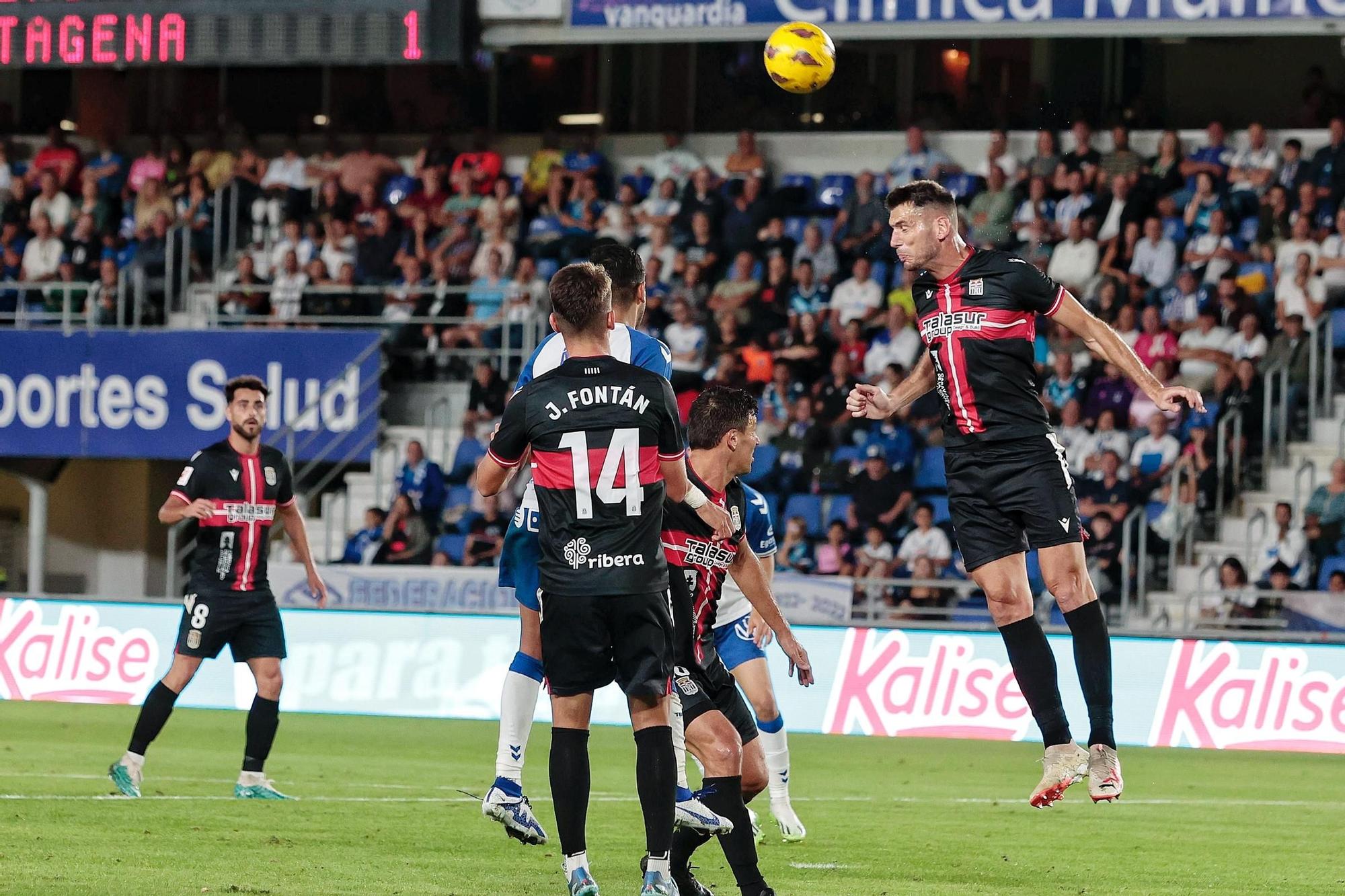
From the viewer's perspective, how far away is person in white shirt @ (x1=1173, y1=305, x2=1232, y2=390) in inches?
719

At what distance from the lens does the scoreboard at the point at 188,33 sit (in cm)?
1809

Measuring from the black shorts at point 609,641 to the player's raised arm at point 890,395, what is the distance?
1.38m

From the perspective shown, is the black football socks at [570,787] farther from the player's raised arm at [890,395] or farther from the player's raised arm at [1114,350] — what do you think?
the player's raised arm at [1114,350]

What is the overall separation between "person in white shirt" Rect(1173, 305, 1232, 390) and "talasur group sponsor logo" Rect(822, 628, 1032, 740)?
15.4ft

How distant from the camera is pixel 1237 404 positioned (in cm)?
1783

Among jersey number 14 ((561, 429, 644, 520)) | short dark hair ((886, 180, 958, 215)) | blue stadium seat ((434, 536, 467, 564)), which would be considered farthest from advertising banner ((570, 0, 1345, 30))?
jersey number 14 ((561, 429, 644, 520))

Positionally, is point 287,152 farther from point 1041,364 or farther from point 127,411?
point 1041,364

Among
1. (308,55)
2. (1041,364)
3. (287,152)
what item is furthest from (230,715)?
(287,152)

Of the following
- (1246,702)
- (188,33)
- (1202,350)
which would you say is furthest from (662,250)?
(1246,702)

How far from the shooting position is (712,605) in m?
7.57

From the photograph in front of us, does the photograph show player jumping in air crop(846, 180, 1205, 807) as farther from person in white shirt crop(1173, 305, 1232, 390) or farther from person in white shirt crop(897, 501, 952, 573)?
person in white shirt crop(1173, 305, 1232, 390)

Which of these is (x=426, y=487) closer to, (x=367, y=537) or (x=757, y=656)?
(x=367, y=537)

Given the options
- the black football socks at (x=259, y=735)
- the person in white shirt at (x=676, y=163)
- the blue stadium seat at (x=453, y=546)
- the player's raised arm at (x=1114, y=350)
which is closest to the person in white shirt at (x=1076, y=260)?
the person in white shirt at (x=676, y=163)

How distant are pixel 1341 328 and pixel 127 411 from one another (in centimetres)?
1240
